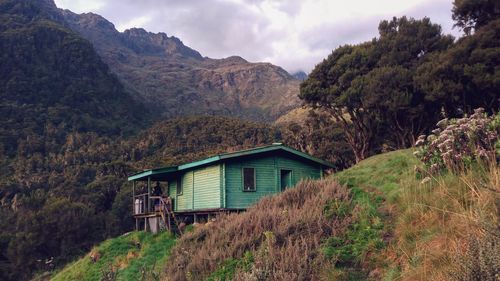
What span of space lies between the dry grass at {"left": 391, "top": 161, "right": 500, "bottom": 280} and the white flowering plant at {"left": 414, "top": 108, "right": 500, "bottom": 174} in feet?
1.40

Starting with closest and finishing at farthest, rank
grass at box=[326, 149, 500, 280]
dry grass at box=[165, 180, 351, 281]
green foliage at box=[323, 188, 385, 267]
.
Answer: grass at box=[326, 149, 500, 280] < dry grass at box=[165, 180, 351, 281] < green foliage at box=[323, 188, 385, 267]

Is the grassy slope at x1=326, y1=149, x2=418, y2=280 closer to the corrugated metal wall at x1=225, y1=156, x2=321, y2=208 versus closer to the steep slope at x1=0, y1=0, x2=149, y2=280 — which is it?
the corrugated metal wall at x1=225, y1=156, x2=321, y2=208

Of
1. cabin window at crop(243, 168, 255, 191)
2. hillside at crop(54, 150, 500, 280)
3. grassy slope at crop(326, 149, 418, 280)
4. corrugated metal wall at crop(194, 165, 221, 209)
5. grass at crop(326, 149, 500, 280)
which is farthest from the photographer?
cabin window at crop(243, 168, 255, 191)

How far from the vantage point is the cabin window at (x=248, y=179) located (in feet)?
73.5

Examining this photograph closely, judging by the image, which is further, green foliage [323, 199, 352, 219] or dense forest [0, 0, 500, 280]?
dense forest [0, 0, 500, 280]

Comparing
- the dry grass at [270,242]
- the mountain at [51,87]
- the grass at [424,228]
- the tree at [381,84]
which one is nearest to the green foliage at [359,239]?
the grass at [424,228]

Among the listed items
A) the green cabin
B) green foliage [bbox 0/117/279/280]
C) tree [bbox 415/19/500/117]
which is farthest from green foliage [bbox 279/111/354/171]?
green foliage [bbox 0/117/279/280]

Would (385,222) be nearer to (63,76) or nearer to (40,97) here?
(40,97)

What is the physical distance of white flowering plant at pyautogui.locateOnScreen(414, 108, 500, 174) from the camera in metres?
8.98

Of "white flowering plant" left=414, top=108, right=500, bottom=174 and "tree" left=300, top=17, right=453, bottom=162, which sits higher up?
"tree" left=300, top=17, right=453, bottom=162

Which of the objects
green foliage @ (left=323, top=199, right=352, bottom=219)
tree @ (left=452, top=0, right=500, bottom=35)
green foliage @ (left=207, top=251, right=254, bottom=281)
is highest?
tree @ (left=452, top=0, right=500, bottom=35)

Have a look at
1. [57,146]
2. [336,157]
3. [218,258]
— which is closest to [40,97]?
[57,146]

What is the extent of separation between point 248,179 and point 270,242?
13022 millimetres

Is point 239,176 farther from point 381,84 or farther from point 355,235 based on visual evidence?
point 355,235
